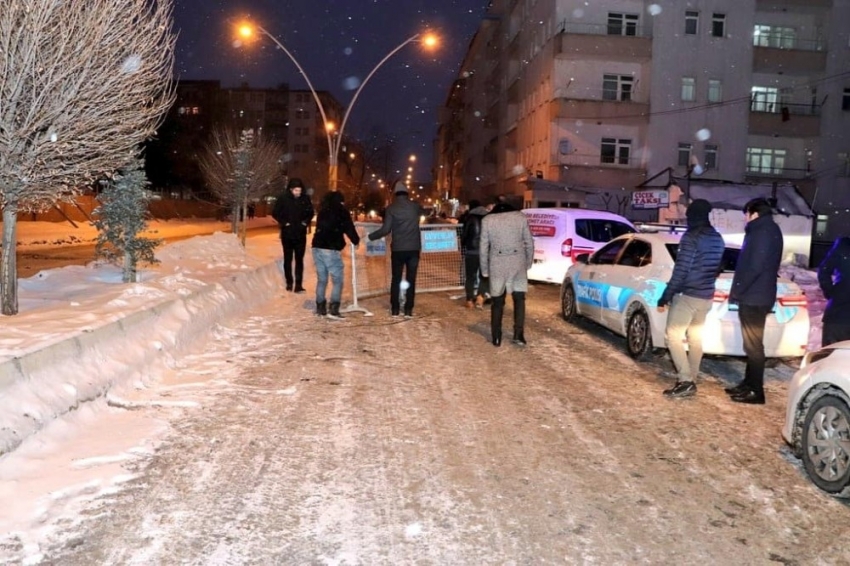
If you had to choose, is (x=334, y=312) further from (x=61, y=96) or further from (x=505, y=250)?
(x=61, y=96)

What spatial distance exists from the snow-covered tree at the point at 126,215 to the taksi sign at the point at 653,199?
20.1m

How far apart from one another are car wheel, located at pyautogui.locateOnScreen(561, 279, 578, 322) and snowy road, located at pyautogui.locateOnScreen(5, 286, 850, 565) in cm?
289

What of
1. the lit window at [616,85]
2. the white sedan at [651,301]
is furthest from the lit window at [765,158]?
the white sedan at [651,301]

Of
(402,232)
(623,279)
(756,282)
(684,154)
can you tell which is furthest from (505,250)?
(684,154)

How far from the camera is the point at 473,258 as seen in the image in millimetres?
12367

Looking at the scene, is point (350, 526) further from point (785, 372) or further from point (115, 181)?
point (115, 181)

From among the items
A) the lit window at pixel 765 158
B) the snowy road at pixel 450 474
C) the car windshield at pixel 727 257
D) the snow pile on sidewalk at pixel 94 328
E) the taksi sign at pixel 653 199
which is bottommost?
the snowy road at pixel 450 474

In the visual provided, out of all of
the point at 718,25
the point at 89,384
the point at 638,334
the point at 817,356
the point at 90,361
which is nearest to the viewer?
the point at 817,356

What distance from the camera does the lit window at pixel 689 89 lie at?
3588 centimetres

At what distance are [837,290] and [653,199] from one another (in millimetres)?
20890

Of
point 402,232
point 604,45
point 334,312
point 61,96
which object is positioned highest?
point 604,45

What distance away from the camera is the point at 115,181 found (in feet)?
34.4

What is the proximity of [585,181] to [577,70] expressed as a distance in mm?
5377

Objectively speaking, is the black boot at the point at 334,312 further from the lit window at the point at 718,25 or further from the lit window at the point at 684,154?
the lit window at the point at 718,25
